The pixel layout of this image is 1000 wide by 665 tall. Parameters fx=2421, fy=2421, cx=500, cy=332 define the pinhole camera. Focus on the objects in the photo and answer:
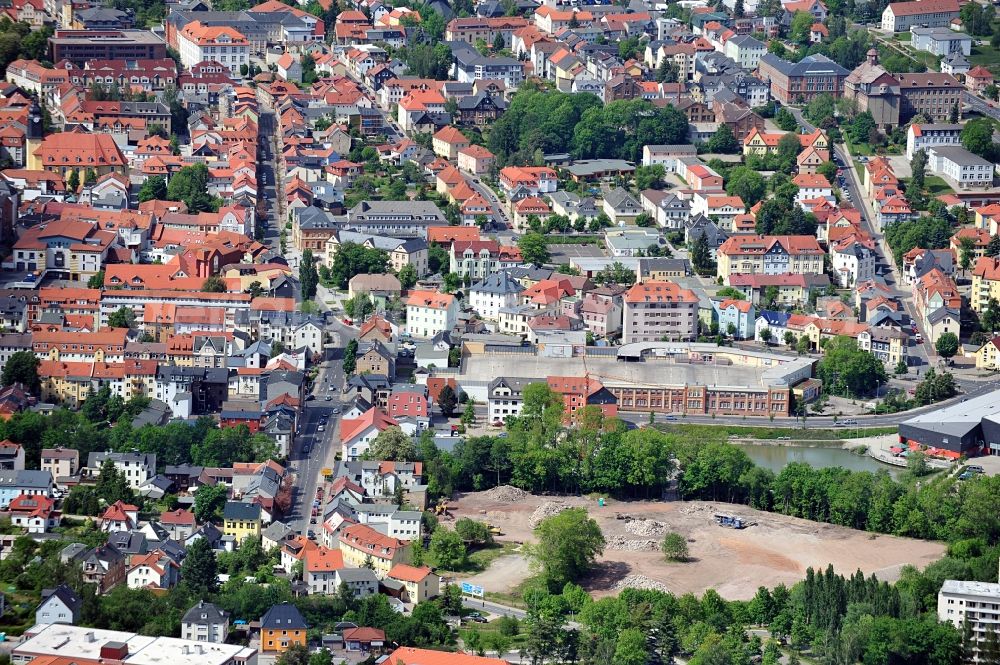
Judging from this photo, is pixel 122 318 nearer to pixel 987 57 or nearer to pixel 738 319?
pixel 738 319

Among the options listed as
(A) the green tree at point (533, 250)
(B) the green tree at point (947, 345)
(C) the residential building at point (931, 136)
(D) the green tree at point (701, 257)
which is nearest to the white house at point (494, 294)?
(A) the green tree at point (533, 250)

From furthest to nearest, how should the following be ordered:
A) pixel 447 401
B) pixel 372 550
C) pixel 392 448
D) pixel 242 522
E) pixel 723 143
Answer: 1. pixel 723 143
2. pixel 447 401
3. pixel 392 448
4. pixel 242 522
5. pixel 372 550

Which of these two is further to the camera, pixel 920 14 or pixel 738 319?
pixel 920 14

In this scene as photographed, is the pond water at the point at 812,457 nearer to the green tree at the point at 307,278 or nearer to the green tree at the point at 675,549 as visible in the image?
the green tree at the point at 675,549

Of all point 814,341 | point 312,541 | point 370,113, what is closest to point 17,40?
point 370,113

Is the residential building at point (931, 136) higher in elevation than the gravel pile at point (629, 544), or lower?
higher

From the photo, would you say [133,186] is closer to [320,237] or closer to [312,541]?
[320,237]

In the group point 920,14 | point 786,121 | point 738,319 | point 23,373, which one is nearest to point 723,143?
point 786,121
